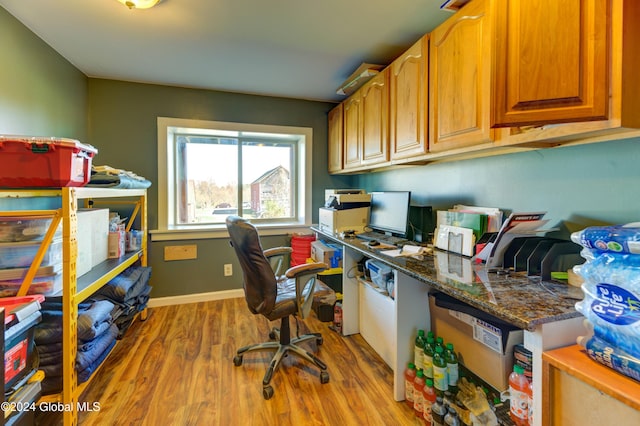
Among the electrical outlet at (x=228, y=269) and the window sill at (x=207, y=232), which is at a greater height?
the window sill at (x=207, y=232)

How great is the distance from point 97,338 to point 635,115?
105 inches

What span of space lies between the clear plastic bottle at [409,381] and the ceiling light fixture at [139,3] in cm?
251

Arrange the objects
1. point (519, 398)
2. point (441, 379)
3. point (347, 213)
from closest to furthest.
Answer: point (519, 398) < point (441, 379) < point (347, 213)

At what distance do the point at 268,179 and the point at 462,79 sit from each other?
248cm

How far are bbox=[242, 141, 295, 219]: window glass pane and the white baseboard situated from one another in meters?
0.94

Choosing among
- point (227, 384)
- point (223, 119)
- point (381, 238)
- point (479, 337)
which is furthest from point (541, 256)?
point (223, 119)

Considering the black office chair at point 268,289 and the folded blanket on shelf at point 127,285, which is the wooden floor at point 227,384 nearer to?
the black office chair at point 268,289

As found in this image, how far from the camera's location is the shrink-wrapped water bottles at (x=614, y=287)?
28.3 inches

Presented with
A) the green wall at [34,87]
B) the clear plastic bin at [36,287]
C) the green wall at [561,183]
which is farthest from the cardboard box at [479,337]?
the green wall at [34,87]

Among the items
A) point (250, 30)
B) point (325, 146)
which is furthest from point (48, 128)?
point (325, 146)

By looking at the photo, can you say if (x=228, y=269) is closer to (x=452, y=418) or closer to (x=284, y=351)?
(x=284, y=351)

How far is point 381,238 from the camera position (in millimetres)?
2219

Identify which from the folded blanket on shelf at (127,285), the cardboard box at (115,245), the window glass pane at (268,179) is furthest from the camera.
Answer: the window glass pane at (268,179)

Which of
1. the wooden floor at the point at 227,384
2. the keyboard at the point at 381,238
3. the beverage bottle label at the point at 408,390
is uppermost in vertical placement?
the keyboard at the point at 381,238
